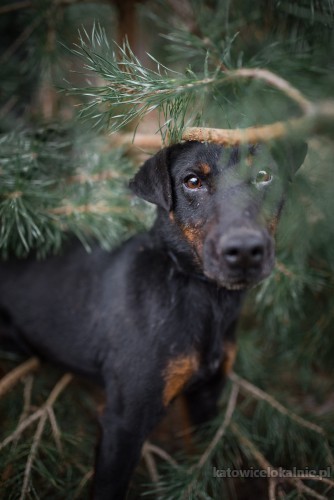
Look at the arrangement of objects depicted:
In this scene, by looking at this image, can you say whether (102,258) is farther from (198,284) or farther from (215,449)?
(215,449)

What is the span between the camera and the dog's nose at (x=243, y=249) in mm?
1637

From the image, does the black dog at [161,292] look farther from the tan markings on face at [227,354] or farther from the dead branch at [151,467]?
the dead branch at [151,467]

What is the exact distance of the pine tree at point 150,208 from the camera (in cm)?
201

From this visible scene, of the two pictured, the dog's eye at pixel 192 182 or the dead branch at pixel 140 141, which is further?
the dead branch at pixel 140 141

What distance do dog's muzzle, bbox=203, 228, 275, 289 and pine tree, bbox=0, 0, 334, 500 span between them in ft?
1.25

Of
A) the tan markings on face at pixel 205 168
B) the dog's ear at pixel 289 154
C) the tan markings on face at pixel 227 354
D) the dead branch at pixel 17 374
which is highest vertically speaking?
the dog's ear at pixel 289 154

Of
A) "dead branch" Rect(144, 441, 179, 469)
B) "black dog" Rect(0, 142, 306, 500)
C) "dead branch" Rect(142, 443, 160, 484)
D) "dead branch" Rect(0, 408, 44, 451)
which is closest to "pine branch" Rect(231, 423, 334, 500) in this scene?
"black dog" Rect(0, 142, 306, 500)

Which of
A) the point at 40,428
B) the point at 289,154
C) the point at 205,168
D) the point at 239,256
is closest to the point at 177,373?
the point at 239,256

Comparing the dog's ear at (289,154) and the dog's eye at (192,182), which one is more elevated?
the dog's ear at (289,154)

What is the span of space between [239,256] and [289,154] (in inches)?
18.1

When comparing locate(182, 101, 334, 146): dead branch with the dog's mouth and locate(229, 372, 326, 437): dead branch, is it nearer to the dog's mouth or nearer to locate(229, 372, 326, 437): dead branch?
the dog's mouth

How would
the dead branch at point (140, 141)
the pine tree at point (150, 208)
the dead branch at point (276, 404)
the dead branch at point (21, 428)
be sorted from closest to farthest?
the pine tree at point (150, 208)
the dead branch at point (21, 428)
the dead branch at point (140, 141)
the dead branch at point (276, 404)

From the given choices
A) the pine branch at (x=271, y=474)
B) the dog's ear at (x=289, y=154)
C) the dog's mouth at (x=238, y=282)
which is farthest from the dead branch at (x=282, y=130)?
the pine branch at (x=271, y=474)

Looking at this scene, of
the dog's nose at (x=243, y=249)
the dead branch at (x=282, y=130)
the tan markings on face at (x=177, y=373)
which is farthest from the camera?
the tan markings on face at (x=177, y=373)
